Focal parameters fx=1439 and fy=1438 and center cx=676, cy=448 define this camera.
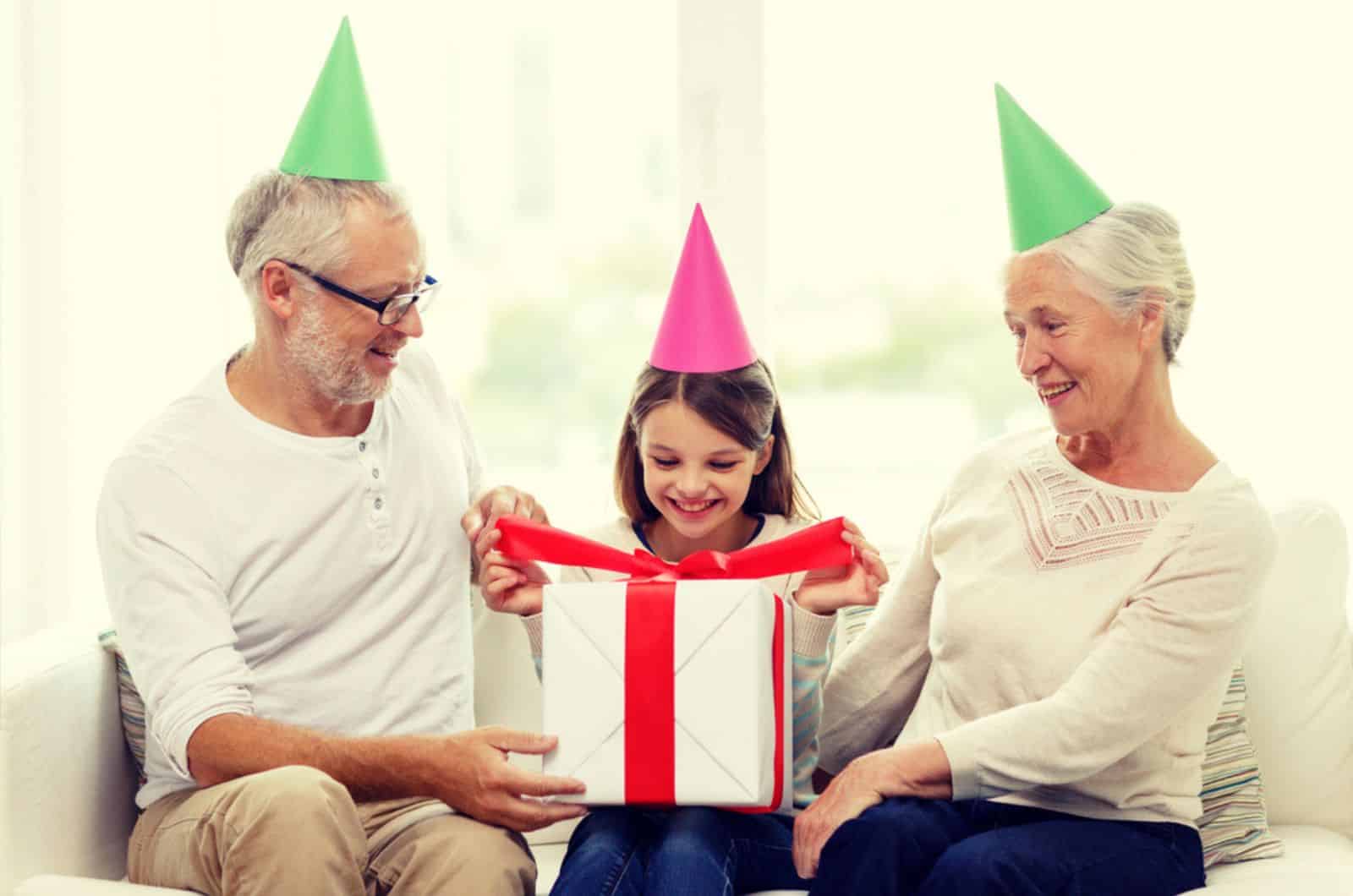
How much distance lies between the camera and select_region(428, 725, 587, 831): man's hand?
1.88 metres

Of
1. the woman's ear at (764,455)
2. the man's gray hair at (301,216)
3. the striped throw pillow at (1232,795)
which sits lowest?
the striped throw pillow at (1232,795)

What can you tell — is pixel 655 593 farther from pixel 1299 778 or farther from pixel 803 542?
pixel 1299 778

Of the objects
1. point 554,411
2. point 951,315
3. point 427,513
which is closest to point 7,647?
point 427,513

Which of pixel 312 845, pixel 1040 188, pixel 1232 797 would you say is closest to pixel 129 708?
pixel 312 845

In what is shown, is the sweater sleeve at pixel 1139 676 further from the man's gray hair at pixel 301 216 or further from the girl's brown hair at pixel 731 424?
the man's gray hair at pixel 301 216

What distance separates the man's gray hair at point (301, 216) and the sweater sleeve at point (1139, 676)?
1106mm

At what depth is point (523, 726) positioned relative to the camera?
2.50 meters

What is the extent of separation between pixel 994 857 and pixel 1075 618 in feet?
1.29

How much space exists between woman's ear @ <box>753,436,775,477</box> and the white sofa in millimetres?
537

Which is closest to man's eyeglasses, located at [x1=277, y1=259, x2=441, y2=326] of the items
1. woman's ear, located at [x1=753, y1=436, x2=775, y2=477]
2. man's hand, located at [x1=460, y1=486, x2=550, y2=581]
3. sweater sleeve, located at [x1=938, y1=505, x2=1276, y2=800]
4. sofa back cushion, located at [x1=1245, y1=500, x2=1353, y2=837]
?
man's hand, located at [x1=460, y1=486, x2=550, y2=581]

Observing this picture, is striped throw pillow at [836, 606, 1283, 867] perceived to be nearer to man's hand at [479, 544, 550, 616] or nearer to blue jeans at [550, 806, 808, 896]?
blue jeans at [550, 806, 808, 896]

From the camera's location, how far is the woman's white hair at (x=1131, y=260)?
1982mm

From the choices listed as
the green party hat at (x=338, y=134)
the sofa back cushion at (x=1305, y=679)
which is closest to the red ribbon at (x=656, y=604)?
the green party hat at (x=338, y=134)

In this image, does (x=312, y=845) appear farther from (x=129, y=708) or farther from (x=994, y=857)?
(x=994, y=857)
